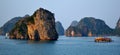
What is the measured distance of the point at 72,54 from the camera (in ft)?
354

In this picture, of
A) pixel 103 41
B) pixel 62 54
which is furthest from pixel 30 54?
pixel 103 41

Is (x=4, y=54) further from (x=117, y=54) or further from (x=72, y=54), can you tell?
(x=117, y=54)

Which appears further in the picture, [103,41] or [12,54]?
[103,41]

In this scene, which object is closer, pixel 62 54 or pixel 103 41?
pixel 62 54

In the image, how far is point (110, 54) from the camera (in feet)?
352

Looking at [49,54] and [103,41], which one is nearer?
[49,54]

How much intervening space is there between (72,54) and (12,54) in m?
19.6

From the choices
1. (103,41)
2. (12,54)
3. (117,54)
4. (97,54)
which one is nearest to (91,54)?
(97,54)

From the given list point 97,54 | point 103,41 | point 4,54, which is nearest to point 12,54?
point 4,54

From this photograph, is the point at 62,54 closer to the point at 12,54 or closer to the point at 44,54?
the point at 44,54

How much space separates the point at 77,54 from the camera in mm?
108125

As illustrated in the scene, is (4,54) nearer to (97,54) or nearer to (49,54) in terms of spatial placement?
(49,54)

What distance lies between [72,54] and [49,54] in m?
7.63

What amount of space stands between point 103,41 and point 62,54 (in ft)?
318
